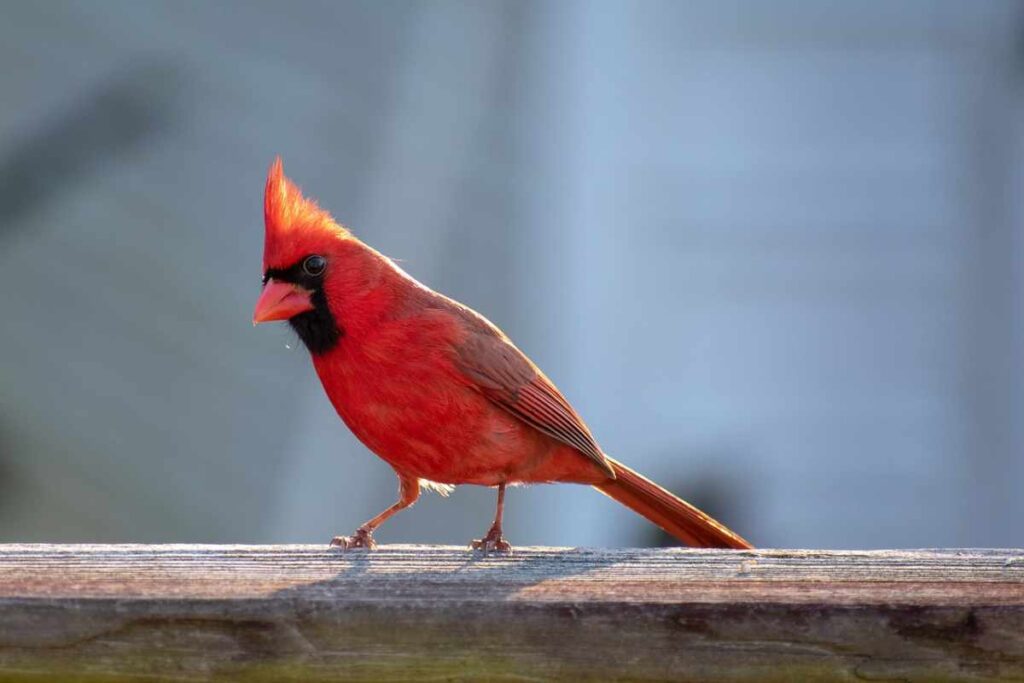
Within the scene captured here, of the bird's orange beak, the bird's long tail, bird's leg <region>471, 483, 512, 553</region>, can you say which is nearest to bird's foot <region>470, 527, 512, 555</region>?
bird's leg <region>471, 483, 512, 553</region>

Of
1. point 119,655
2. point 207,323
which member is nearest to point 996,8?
point 207,323

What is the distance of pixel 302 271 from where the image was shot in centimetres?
316

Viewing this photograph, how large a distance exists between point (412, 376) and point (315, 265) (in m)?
0.32

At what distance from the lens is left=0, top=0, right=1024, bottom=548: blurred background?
5.98 meters

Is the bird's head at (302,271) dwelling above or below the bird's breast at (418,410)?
above

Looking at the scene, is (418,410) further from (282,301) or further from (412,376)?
(282,301)

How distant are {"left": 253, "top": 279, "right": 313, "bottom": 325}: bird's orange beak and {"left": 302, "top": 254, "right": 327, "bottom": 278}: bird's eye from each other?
4 centimetres

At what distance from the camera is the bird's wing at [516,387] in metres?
3.22

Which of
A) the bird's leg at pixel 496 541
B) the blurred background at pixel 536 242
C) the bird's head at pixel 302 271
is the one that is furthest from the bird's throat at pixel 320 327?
the blurred background at pixel 536 242

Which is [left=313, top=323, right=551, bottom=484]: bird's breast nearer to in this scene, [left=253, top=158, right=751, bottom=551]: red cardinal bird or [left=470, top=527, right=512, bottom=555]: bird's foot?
[left=253, top=158, right=751, bottom=551]: red cardinal bird

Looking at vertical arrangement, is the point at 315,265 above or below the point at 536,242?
below

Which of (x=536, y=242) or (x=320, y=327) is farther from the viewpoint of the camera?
(x=536, y=242)

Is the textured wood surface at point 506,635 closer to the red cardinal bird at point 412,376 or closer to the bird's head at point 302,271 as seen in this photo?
the red cardinal bird at point 412,376

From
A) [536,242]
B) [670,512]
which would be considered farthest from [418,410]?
[536,242]
